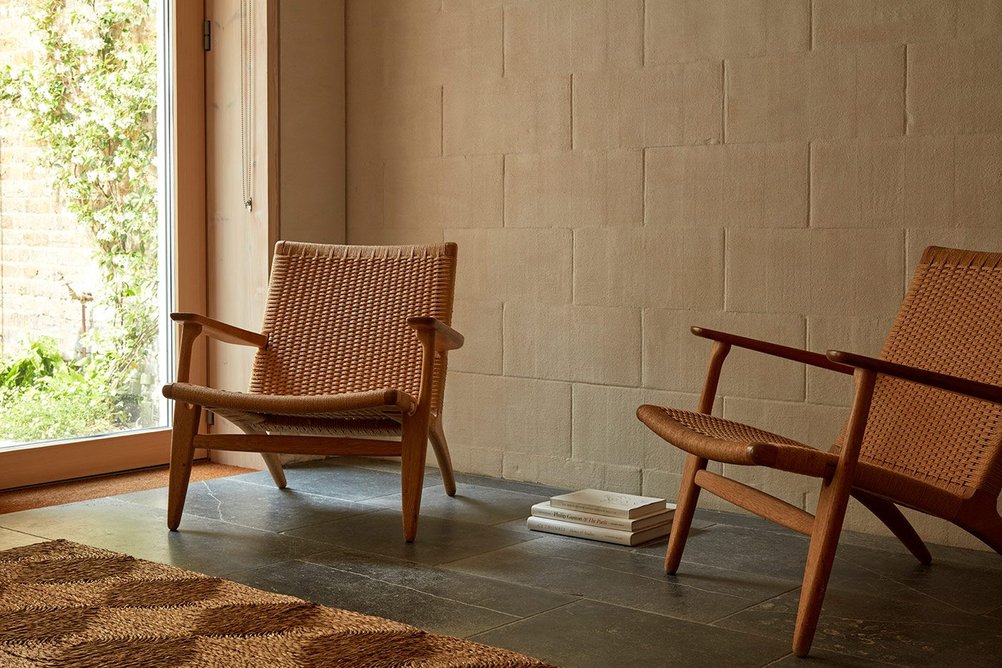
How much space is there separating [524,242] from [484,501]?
0.94m

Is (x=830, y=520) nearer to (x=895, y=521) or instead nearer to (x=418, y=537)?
(x=895, y=521)

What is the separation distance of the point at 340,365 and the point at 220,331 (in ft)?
1.28

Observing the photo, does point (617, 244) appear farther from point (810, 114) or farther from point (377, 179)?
point (377, 179)

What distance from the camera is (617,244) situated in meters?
3.78

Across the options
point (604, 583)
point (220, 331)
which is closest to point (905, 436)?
point (604, 583)

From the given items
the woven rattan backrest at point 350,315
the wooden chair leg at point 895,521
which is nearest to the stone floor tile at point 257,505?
the woven rattan backrest at point 350,315

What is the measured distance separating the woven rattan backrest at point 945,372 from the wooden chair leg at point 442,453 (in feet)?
4.30

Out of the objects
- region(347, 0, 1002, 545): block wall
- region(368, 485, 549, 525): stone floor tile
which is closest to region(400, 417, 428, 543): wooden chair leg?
region(368, 485, 549, 525): stone floor tile

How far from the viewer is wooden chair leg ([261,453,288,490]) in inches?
146

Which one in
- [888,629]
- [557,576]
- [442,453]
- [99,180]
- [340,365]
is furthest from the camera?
[99,180]

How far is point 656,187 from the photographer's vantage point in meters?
3.69

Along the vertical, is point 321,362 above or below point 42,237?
below

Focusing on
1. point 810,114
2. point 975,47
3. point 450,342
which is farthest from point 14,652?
point 975,47

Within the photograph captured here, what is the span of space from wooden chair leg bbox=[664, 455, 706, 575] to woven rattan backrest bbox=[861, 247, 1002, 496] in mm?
426
